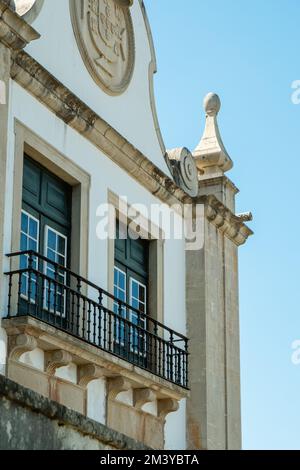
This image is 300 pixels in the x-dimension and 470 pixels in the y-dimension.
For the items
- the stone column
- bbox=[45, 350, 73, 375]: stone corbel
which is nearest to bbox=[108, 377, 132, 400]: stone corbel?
bbox=[45, 350, 73, 375]: stone corbel

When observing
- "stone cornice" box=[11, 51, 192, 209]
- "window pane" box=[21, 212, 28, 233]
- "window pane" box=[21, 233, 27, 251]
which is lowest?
"window pane" box=[21, 233, 27, 251]

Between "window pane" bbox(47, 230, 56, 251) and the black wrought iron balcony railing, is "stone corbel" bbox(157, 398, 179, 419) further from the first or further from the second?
"window pane" bbox(47, 230, 56, 251)

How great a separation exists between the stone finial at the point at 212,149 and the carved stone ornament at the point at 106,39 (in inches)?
93.9

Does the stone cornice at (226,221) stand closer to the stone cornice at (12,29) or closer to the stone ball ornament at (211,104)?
the stone ball ornament at (211,104)

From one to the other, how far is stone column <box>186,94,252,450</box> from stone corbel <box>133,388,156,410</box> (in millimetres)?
1675

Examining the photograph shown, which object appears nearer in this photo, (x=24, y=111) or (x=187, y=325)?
(x=24, y=111)

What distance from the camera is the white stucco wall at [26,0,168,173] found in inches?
597

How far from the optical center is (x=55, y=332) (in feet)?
43.9

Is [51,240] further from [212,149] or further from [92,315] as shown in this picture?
[212,149]

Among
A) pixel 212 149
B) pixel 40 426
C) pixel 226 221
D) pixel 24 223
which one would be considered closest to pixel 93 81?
pixel 24 223
